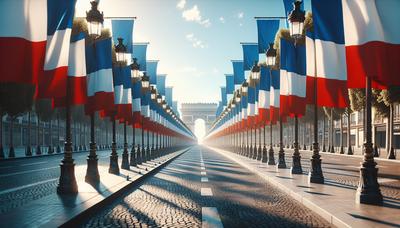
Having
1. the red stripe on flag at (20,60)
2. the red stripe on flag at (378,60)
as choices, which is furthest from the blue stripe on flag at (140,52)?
the red stripe on flag at (378,60)

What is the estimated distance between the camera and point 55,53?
11.9m

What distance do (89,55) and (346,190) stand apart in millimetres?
10232

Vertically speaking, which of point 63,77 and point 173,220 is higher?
point 63,77

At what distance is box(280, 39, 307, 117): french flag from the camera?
18531 millimetres

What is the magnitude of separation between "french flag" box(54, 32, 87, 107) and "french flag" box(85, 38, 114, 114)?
110 inches

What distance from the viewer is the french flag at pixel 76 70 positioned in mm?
13641

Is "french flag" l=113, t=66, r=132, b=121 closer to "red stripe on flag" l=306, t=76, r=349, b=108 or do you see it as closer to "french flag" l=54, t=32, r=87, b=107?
"french flag" l=54, t=32, r=87, b=107

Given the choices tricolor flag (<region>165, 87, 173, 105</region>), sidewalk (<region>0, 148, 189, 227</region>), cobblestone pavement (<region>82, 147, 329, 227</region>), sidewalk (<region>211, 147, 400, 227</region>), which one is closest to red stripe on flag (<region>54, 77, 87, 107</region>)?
sidewalk (<region>0, 148, 189, 227</region>)

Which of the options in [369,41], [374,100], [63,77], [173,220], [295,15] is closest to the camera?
[173,220]

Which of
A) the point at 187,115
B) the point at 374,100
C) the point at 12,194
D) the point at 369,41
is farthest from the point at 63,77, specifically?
the point at 187,115

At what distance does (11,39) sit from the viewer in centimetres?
1005

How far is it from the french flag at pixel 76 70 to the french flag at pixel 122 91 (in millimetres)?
7843

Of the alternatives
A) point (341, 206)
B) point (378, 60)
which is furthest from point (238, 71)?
point (341, 206)

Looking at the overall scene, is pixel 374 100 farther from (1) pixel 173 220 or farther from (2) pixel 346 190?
(1) pixel 173 220
